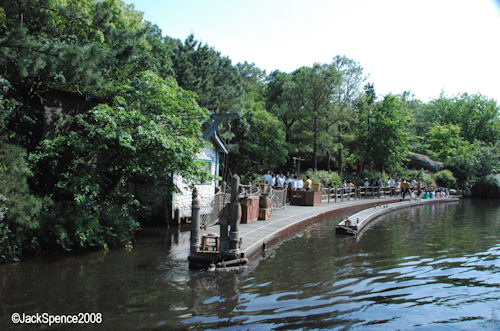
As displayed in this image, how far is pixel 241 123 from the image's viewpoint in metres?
29.6

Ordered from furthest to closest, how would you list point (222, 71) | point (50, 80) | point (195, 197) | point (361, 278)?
point (222, 71) → point (50, 80) → point (195, 197) → point (361, 278)

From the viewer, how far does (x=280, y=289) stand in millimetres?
8352

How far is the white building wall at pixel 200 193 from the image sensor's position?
16.7m

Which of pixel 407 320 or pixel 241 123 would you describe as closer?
pixel 407 320

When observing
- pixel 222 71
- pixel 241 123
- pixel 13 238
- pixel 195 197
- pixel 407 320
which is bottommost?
pixel 407 320

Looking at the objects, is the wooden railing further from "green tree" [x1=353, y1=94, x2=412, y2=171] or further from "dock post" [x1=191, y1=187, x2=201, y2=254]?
"dock post" [x1=191, y1=187, x2=201, y2=254]

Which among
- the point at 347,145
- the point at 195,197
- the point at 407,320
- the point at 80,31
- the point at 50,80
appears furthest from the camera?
the point at 347,145

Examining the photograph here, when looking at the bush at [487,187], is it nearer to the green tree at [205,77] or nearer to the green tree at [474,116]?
the green tree at [474,116]

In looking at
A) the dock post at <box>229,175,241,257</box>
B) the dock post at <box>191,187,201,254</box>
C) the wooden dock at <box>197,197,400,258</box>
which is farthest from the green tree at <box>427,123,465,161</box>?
the dock post at <box>191,187,201,254</box>

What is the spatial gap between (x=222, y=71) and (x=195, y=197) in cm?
2064

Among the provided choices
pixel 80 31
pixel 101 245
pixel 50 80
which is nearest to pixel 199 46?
pixel 80 31

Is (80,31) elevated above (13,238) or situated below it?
above

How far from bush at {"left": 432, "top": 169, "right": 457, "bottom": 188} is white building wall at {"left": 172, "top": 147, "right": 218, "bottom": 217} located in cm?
2962

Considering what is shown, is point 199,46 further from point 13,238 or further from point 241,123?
point 13,238
